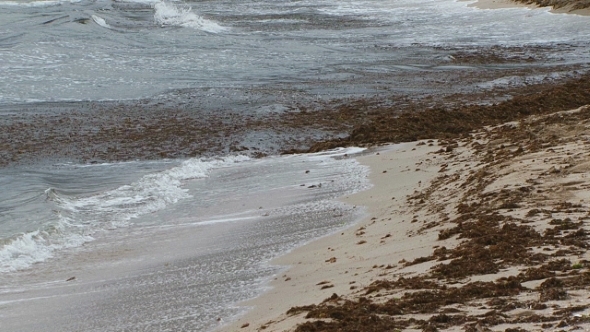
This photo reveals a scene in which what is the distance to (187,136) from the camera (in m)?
15.2

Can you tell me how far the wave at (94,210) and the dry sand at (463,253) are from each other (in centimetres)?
278

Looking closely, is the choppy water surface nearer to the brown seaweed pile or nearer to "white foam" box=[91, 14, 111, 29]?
"white foam" box=[91, 14, 111, 29]

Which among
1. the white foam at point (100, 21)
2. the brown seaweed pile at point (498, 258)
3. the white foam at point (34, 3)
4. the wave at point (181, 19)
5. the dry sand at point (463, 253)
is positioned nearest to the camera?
the brown seaweed pile at point (498, 258)

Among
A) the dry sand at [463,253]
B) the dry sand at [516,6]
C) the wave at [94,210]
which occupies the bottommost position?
the wave at [94,210]

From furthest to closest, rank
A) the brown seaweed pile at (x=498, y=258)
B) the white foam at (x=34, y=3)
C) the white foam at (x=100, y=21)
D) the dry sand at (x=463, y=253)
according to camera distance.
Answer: the white foam at (x=34, y=3), the white foam at (x=100, y=21), the dry sand at (x=463, y=253), the brown seaweed pile at (x=498, y=258)

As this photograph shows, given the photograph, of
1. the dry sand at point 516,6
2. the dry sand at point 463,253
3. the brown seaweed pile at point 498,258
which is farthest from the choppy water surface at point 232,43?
the brown seaweed pile at point 498,258

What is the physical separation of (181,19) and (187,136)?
18349 millimetres

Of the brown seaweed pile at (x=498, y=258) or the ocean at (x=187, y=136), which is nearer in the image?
the brown seaweed pile at (x=498, y=258)

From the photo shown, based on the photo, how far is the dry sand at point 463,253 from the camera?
5230 mm

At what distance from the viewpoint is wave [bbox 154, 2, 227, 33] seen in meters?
30.7

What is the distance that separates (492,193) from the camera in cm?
824

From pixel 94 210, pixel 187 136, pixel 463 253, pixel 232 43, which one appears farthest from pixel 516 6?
pixel 463 253

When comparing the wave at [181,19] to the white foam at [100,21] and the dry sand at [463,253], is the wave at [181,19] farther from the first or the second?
the dry sand at [463,253]

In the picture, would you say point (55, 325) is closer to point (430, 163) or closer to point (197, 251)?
point (197, 251)
